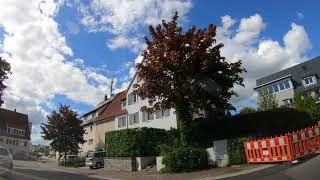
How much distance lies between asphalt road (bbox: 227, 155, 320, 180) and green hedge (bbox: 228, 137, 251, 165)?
3432 millimetres

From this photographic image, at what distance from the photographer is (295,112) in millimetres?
27703

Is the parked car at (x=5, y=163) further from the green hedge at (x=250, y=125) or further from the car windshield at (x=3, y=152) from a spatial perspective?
the green hedge at (x=250, y=125)

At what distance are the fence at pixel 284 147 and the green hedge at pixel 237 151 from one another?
486 mm

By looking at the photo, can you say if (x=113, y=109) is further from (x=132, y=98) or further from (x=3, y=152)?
(x=3, y=152)

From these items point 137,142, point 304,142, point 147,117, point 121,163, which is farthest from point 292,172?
point 147,117

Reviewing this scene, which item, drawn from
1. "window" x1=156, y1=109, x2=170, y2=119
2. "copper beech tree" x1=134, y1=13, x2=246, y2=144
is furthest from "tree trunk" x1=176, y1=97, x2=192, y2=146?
"window" x1=156, y1=109, x2=170, y2=119

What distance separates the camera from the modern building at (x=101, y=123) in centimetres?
5075

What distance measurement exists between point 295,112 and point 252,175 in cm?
1417

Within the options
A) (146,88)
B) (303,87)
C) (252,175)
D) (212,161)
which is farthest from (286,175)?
(303,87)

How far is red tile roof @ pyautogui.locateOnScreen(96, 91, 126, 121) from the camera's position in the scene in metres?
49.1

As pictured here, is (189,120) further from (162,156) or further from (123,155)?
(123,155)

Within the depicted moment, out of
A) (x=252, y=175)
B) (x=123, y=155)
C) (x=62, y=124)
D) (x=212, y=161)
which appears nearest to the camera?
(x=252, y=175)

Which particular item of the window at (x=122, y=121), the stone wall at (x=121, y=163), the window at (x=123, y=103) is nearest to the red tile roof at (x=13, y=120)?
the window at (x=123, y=103)

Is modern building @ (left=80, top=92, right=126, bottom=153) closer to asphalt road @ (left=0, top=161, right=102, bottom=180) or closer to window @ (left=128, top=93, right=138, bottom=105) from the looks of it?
window @ (left=128, top=93, right=138, bottom=105)
